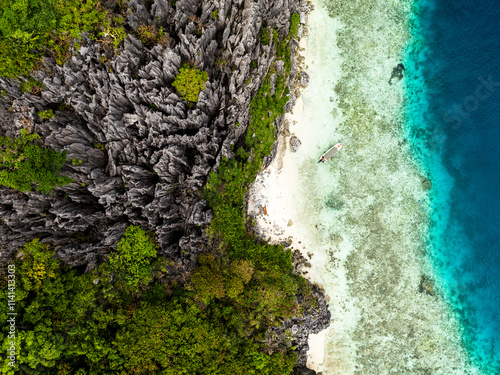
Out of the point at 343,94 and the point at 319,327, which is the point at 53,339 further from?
the point at 343,94

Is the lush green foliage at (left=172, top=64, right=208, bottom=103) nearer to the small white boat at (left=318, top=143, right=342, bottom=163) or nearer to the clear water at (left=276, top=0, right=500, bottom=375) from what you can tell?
the clear water at (left=276, top=0, right=500, bottom=375)

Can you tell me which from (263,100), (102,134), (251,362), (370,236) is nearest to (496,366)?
(370,236)

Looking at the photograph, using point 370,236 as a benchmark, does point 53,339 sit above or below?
below

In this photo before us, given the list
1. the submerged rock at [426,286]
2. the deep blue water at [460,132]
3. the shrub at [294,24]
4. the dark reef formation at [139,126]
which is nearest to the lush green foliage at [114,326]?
the dark reef formation at [139,126]

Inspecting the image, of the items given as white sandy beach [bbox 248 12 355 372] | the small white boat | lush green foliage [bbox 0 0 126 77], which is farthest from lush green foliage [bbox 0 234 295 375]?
lush green foliage [bbox 0 0 126 77]

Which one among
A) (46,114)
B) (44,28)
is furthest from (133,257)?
(44,28)

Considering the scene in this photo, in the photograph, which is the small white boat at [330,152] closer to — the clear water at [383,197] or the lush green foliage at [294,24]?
the clear water at [383,197]

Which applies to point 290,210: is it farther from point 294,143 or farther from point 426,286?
point 426,286
